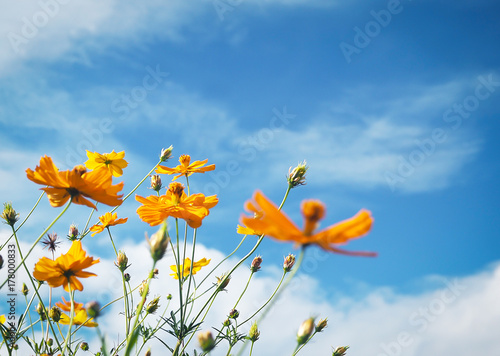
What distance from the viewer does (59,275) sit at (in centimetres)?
194

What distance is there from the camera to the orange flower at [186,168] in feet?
8.59

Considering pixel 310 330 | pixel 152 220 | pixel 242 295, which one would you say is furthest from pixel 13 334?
pixel 310 330

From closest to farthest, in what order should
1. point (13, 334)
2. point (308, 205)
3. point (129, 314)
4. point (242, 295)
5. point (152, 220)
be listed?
point (308, 205)
point (152, 220)
point (13, 334)
point (129, 314)
point (242, 295)

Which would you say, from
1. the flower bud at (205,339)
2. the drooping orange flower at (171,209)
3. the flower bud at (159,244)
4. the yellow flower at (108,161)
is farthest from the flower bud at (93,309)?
the yellow flower at (108,161)

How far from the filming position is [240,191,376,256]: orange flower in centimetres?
104

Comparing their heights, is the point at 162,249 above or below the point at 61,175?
below

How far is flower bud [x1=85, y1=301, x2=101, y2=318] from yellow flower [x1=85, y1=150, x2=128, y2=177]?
1.79m

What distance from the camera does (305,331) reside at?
136cm

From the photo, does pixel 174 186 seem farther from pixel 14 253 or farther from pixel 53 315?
pixel 14 253

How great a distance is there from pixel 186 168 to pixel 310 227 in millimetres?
1694

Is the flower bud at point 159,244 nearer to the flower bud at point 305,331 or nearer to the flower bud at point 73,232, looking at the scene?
the flower bud at point 305,331

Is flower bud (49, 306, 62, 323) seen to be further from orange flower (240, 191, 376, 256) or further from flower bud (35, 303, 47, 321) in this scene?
orange flower (240, 191, 376, 256)

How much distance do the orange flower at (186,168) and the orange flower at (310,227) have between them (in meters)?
1.61

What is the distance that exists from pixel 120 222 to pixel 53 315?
0.71 meters
